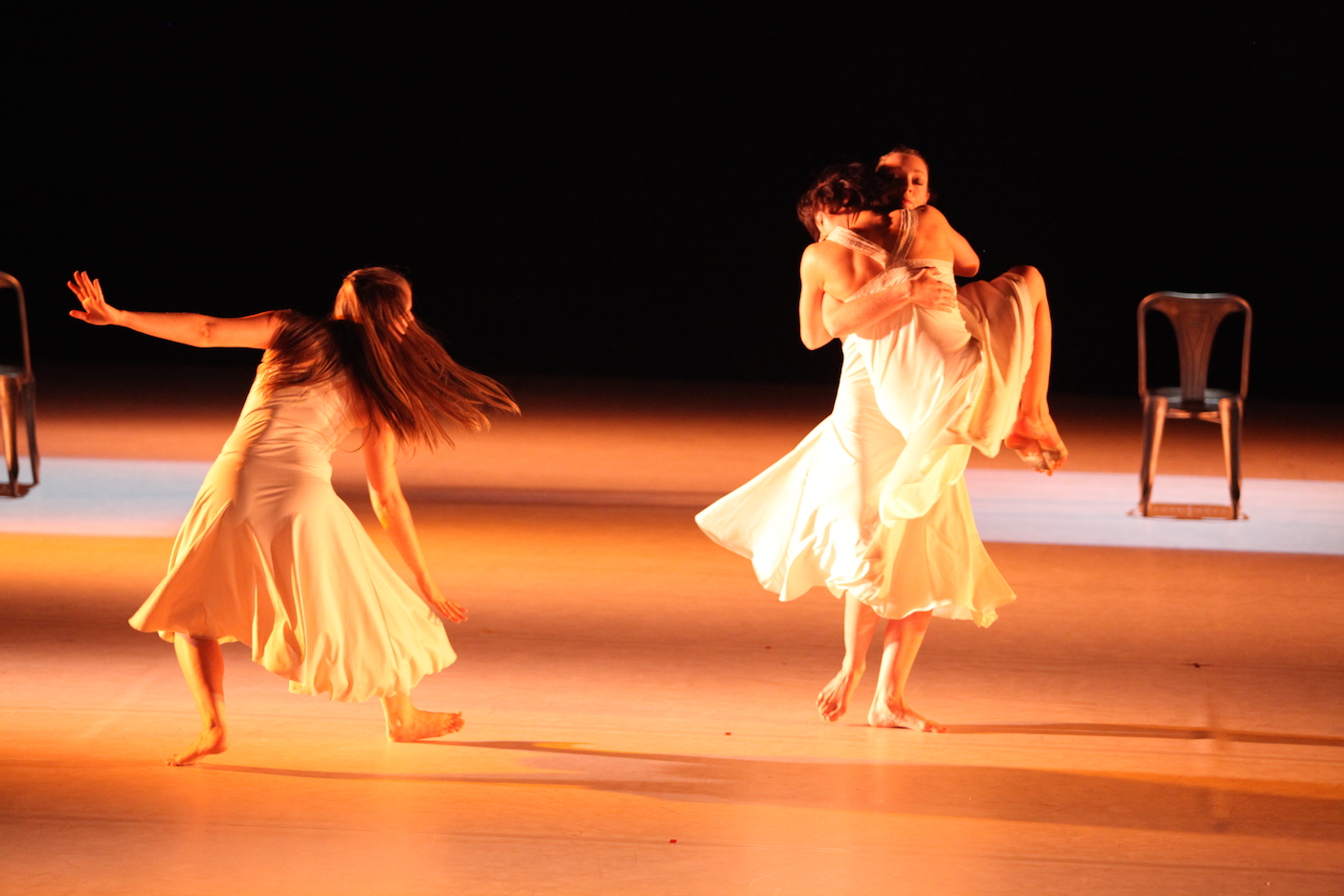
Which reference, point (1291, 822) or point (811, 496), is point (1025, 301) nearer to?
point (811, 496)

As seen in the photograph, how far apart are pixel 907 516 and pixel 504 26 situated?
837 cm

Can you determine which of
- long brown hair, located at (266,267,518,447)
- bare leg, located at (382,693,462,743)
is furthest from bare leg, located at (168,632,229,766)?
long brown hair, located at (266,267,518,447)

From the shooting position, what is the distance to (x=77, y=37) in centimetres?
1173

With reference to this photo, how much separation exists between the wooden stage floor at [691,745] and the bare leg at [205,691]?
0.19 feet

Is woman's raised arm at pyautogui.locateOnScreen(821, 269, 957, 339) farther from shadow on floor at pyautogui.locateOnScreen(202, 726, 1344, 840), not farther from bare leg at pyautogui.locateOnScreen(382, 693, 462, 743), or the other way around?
bare leg at pyautogui.locateOnScreen(382, 693, 462, 743)

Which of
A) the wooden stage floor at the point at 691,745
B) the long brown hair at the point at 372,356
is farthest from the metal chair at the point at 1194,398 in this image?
the long brown hair at the point at 372,356

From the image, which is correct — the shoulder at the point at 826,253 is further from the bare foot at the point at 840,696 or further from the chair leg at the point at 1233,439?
the chair leg at the point at 1233,439

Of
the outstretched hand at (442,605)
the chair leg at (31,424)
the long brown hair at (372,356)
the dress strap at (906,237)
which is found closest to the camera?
the long brown hair at (372,356)

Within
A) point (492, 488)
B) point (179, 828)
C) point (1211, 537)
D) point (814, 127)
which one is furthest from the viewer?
point (814, 127)

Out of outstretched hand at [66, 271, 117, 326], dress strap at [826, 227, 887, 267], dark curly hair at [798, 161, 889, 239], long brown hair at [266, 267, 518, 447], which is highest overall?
dark curly hair at [798, 161, 889, 239]

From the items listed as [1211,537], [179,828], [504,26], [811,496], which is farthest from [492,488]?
[504,26]

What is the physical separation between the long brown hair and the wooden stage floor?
2.53ft

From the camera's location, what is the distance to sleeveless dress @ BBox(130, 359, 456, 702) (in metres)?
3.45

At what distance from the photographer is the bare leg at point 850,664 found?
12.9ft
